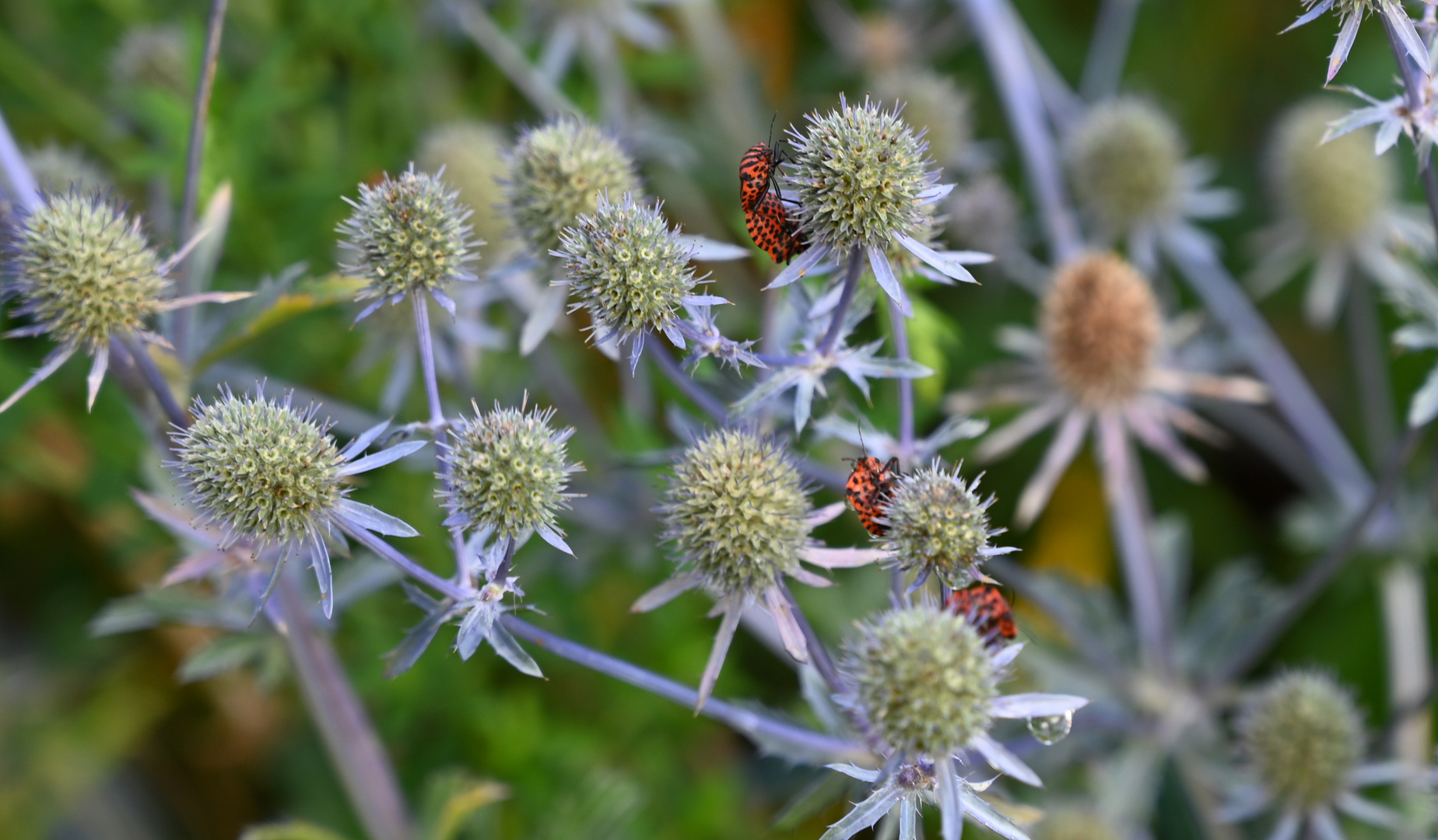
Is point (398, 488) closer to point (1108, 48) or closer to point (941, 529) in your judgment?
point (941, 529)

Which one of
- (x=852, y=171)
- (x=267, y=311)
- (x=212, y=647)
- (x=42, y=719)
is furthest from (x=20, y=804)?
(x=852, y=171)

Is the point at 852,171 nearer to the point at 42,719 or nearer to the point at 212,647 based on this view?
the point at 212,647

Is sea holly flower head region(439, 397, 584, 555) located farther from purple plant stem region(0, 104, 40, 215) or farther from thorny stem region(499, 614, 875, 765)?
purple plant stem region(0, 104, 40, 215)

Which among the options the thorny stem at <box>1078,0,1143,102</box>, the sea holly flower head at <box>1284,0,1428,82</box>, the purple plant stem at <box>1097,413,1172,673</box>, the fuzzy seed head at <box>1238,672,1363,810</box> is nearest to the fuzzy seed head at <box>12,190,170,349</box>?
the sea holly flower head at <box>1284,0,1428,82</box>

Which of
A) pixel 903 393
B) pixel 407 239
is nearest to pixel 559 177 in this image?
pixel 407 239

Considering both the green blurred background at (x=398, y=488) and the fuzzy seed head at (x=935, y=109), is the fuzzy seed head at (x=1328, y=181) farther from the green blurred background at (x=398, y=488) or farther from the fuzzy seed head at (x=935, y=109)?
the fuzzy seed head at (x=935, y=109)
